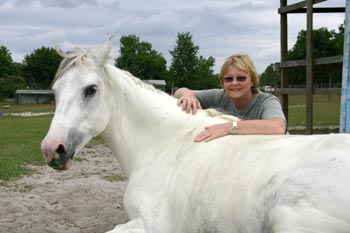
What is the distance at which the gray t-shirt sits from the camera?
3.72m

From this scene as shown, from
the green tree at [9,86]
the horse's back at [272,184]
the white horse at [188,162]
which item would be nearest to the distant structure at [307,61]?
the white horse at [188,162]

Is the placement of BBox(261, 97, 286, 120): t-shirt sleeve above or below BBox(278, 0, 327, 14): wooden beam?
below

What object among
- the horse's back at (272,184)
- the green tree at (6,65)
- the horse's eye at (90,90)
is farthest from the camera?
the green tree at (6,65)

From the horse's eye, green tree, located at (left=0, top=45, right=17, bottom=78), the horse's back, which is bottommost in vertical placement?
the horse's back

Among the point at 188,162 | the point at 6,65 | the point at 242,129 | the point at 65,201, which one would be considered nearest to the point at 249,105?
the point at 242,129

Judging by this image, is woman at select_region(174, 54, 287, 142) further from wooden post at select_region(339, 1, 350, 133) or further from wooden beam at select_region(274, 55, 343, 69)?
wooden beam at select_region(274, 55, 343, 69)

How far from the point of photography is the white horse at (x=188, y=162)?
234 cm

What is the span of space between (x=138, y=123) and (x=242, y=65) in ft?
3.22

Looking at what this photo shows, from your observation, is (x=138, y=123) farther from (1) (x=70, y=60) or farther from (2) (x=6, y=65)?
(2) (x=6, y=65)

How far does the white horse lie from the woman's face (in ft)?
1.02

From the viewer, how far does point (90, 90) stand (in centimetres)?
338

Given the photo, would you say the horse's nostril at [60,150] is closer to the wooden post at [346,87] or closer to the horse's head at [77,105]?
the horse's head at [77,105]

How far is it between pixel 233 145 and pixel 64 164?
1.18 metres

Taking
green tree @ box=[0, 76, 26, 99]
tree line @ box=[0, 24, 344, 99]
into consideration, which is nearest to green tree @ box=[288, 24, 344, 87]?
tree line @ box=[0, 24, 344, 99]
